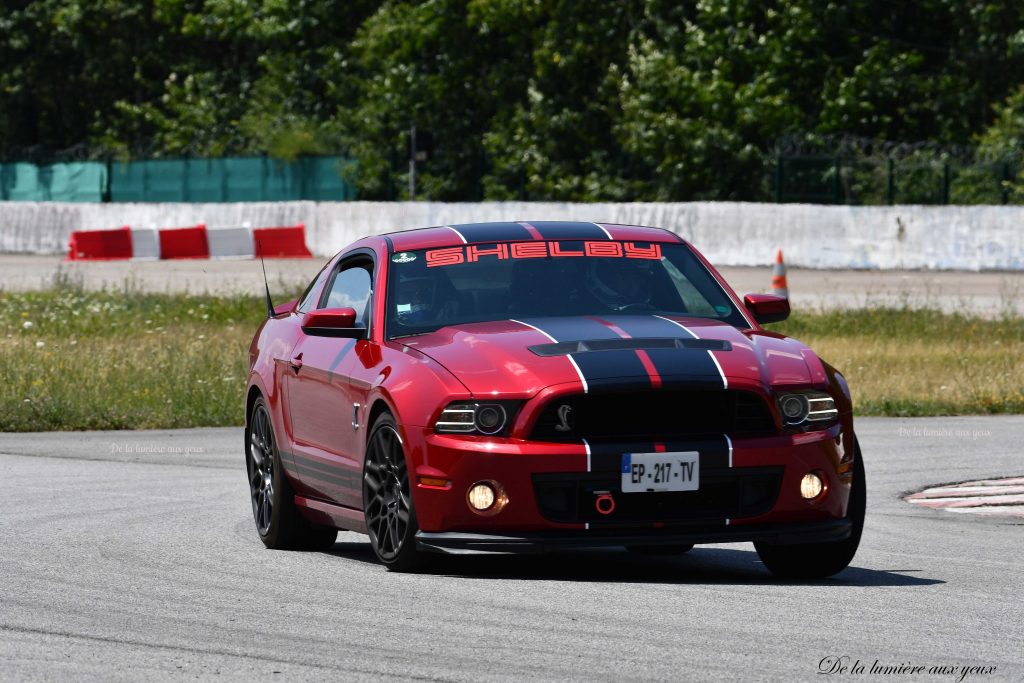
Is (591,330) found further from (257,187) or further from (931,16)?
(257,187)

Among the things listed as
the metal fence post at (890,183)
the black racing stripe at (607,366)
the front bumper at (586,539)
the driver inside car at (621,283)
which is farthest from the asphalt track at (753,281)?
the front bumper at (586,539)

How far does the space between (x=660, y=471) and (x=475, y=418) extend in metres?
0.74

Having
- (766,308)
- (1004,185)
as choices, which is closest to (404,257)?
(766,308)

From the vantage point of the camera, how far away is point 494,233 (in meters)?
9.13

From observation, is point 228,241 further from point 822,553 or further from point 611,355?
point 611,355

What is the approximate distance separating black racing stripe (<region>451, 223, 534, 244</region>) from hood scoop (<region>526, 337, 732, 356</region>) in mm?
1257

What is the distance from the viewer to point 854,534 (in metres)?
8.05

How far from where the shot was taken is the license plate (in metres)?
7.54

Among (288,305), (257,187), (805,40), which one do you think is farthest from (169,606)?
(257,187)

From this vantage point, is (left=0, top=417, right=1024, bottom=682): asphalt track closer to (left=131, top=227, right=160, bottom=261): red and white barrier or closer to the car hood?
the car hood

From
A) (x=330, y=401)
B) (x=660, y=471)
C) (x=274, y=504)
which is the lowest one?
(x=274, y=504)

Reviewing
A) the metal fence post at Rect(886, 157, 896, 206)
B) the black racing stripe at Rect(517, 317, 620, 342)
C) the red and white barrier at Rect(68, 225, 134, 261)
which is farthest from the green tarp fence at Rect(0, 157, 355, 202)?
the black racing stripe at Rect(517, 317, 620, 342)

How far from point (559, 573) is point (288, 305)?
8.80 ft

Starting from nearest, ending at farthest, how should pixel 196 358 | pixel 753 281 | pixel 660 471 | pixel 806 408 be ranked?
pixel 660 471 < pixel 806 408 < pixel 196 358 < pixel 753 281
